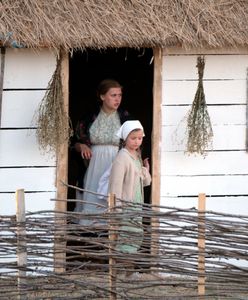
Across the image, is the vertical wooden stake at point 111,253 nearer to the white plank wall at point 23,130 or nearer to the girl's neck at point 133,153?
the girl's neck at point 133,153

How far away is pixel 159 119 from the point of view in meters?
9.31

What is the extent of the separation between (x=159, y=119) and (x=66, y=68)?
96cm

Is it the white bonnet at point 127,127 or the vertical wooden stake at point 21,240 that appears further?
the white bonnet at point 127,127

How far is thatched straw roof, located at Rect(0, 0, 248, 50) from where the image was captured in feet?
29.3

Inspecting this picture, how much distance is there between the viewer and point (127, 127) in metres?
8.98

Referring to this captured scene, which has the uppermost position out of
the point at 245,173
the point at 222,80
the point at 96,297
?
the point at 222,80

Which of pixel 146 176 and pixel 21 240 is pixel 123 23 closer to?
pixel 146 176

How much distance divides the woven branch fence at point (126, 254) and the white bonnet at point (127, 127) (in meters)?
1.26

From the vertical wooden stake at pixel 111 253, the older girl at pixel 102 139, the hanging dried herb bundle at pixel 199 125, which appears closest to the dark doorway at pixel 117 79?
the older girl at pixel 102 139

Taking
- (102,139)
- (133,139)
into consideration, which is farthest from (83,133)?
Result: (133,139)

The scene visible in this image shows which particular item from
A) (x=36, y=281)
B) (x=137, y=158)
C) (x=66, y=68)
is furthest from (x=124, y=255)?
(x=66, y=68)

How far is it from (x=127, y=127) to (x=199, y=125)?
26.3 inches

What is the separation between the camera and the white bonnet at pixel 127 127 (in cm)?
893

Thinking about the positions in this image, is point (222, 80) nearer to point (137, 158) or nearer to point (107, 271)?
point (137, 158)
